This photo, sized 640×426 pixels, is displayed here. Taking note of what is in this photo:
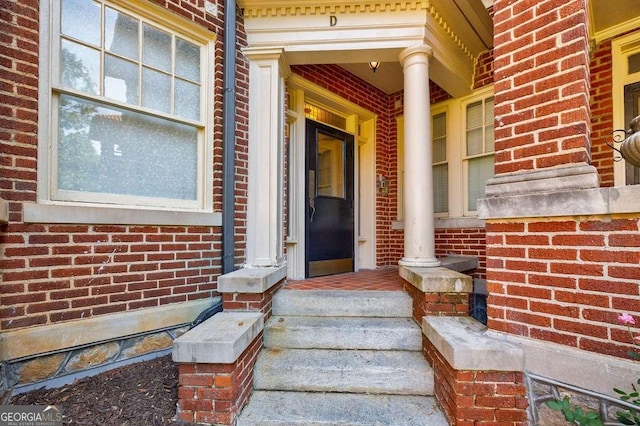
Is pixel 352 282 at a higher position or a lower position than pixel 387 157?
lower

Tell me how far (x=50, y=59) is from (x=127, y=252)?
1.44 metres

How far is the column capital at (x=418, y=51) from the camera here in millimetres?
2943

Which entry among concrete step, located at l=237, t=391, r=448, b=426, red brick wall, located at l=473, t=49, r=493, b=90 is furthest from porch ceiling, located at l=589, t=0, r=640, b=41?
concrete step, located at l=237, t=391, r=448, b=426

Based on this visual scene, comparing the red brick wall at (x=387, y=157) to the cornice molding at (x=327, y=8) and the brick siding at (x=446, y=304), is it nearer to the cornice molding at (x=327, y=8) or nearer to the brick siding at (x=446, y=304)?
the cornice molding at (x=327, y=8)

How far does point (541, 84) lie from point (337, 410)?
2220mm

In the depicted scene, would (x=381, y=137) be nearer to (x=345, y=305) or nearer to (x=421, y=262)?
(x=421, y=262)

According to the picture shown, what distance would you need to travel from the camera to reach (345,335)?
7.77ft

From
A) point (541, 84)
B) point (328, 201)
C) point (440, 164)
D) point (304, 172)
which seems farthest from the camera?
point (440, 164)

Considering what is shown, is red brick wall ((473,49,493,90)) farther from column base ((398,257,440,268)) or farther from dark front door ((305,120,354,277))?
column base ((398,257,440,268))

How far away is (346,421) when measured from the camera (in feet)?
5.92

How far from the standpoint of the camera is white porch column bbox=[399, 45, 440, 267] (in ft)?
9.52

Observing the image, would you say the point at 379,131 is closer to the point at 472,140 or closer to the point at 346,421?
the point at 472,140

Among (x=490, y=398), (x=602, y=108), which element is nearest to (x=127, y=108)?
(x=490, y=398)

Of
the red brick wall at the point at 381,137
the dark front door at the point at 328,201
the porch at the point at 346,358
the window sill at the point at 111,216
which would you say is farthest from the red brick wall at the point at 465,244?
the window sill at the point at 111,216
